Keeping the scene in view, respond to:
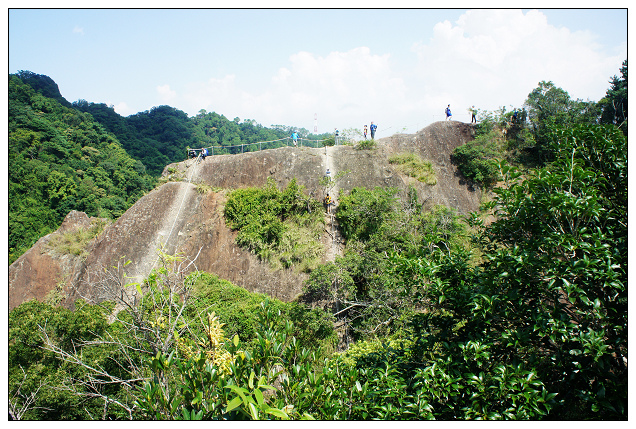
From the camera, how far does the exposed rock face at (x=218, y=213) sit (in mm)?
16531

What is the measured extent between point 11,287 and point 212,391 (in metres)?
18.8

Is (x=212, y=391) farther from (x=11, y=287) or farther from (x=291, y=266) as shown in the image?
(x=11, y=287)

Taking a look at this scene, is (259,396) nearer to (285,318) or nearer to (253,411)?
(253,411)

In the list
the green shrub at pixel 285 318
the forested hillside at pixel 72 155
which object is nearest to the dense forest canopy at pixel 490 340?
the green shrub at pixel 285 318

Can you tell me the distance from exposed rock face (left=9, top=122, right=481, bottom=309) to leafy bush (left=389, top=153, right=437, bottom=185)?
365 mm

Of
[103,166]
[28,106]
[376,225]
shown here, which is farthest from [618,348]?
[28,106]

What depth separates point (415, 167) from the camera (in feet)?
65.1

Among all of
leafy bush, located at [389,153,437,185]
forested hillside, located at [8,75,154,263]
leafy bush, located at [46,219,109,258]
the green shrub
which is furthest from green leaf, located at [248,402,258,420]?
forested hillside, located at [8,75,154,263]

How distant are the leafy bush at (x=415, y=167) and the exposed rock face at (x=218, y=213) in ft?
1.20

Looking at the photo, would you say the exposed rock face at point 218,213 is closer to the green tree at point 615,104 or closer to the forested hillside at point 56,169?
the green tree at point 615,104

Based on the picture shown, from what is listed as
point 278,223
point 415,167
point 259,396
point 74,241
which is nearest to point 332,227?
point 278,223

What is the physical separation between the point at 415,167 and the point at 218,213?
10636 millimetres

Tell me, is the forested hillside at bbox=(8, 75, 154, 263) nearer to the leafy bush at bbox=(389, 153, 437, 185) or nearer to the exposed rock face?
the exposed rock face

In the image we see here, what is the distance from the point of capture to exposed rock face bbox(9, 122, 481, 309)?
16.5m
